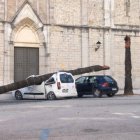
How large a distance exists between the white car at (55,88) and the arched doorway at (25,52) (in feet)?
24.9

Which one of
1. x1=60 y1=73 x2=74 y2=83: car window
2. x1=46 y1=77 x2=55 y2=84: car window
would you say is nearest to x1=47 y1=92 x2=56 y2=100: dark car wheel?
x1=46 y1=77 x2=55 y2=84: car window

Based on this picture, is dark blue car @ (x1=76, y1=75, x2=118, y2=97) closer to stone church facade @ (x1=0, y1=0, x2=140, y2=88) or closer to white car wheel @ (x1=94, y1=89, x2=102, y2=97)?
white car wheel @ (x1=94, y1=89, x2=102, y2=97)

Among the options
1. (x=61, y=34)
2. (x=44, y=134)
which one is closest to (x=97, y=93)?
(x=61, y=34)

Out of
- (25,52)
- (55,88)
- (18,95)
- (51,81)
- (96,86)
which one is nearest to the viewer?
(55,88)

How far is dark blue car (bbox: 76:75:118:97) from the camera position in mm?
28312

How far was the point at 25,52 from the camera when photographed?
3584 centimetres

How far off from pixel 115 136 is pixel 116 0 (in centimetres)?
2982

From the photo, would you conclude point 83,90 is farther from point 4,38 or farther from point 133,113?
point 133,113

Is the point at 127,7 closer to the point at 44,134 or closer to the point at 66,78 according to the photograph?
the point at 66,78

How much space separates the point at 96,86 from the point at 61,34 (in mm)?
9074

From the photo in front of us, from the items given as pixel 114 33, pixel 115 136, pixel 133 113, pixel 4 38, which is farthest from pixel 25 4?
pixel 115 136

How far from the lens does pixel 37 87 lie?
2744 cm

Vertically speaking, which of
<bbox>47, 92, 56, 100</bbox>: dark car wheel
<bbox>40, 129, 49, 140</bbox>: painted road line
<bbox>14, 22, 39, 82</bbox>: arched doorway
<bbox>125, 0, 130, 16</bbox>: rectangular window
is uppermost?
<bbox>125, 0, 130, 16</bbox>: rectangular window

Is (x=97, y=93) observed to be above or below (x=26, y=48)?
below
